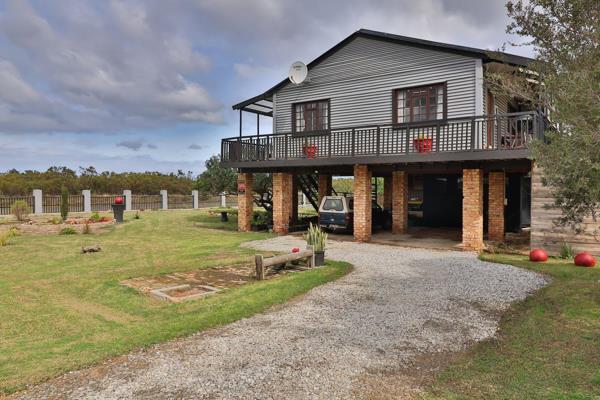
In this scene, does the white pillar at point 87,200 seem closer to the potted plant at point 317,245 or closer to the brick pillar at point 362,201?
the brick pillar at point 362,201

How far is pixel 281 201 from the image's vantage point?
17.8 meters

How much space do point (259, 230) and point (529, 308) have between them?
1370 cm

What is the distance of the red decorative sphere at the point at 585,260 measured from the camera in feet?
33.9

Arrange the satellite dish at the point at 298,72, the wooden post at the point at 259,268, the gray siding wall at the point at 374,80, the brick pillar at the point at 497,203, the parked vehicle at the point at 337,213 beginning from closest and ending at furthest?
1. the wooden post at the point at 259,268
2. the gray siding wall at the point at 374,80
3. the brick pillar at the point at 497,203
4. the parked vehicle at the point at 337,213
5. the satellite dish at the point at 298,72

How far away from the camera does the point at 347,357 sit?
4.89m

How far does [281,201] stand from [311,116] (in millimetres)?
3871

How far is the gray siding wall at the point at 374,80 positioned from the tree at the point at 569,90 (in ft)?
23.7

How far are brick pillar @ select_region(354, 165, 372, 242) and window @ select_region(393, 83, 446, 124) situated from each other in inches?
93.8

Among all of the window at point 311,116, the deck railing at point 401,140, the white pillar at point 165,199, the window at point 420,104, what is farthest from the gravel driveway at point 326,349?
the white pillar at point 165,199

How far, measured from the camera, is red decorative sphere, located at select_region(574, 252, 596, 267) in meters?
10.3

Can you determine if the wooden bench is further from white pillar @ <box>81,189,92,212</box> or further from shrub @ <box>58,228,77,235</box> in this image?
white pillar @ <box>81,189,92,212</box>

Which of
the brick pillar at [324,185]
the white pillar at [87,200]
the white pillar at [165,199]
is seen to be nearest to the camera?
the brick pillar at [324,185]

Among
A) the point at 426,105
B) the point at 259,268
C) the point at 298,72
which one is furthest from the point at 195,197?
the point at 259,268

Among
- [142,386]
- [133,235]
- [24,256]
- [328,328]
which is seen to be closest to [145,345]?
[142,386]
